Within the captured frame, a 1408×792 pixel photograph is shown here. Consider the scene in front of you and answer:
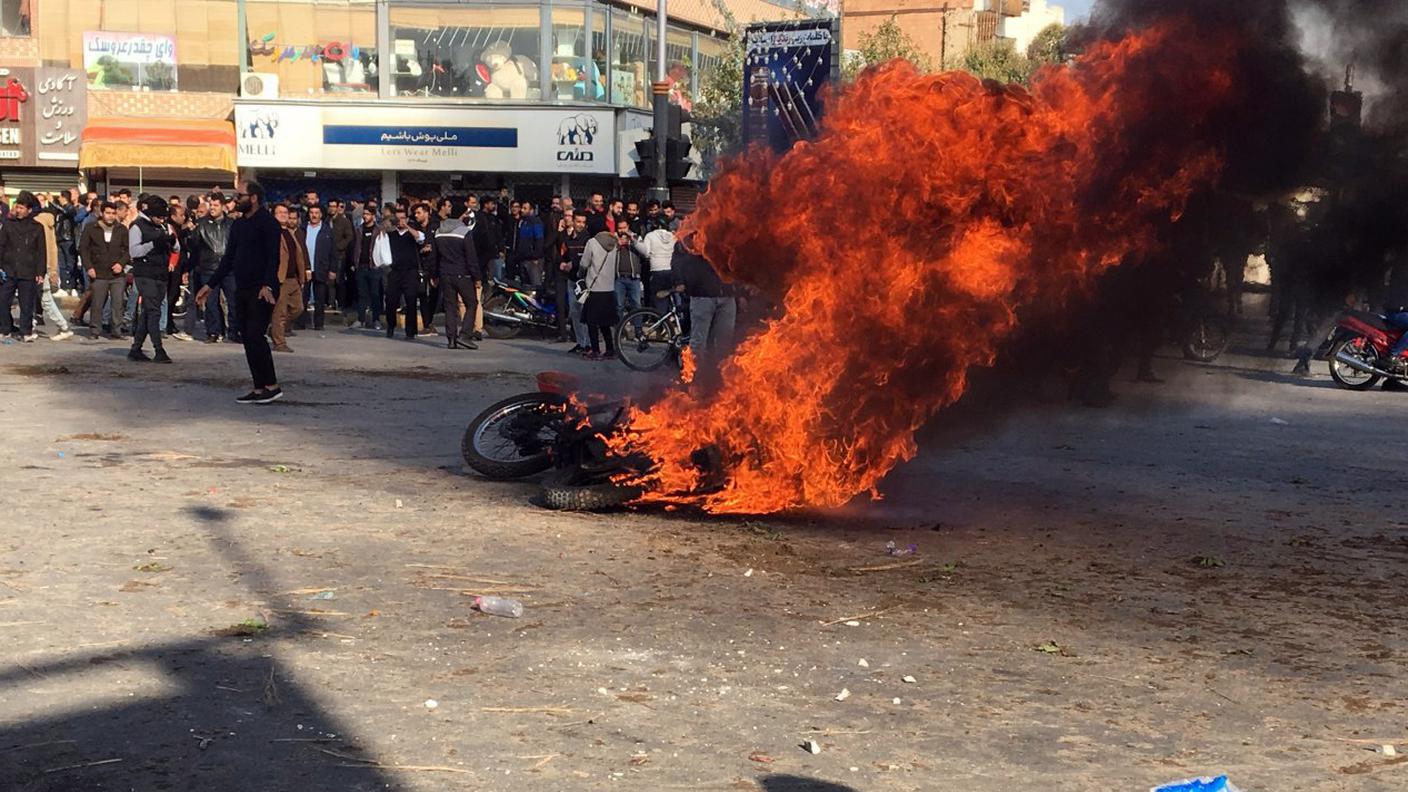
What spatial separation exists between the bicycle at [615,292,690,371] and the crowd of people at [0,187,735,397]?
0.93 feet

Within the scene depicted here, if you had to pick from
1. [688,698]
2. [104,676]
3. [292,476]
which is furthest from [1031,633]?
[292,476]

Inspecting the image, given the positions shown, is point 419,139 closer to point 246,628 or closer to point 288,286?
point 288,286

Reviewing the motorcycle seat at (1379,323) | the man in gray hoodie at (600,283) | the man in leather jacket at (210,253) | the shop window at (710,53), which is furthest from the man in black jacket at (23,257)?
the shop window at (710,53)

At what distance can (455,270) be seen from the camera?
67.1ft

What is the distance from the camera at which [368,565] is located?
290 inches

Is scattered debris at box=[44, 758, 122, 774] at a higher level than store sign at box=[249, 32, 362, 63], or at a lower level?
lower

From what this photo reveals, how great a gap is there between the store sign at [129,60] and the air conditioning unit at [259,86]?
6.40 ft

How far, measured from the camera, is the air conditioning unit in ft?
133

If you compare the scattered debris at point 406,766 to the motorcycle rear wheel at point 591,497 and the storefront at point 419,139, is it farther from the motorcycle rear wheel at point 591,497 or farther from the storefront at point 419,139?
the storefront at point 419,139

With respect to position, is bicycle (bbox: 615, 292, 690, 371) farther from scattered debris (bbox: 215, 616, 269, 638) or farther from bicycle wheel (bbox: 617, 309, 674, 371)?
scattered debris (bbox: 215, 616, 269, 638)

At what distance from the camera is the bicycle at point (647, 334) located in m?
18.9

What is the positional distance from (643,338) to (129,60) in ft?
89.4

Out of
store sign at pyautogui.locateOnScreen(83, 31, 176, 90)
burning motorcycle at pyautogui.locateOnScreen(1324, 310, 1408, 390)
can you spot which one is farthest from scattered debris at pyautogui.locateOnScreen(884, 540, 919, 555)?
store sign at pyautogui.locateOnScreen(83, 31, 176, 90)

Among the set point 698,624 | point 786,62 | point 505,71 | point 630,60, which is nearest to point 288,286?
point 786,62
